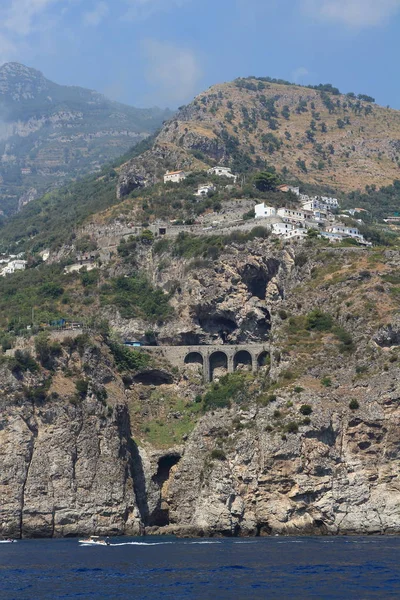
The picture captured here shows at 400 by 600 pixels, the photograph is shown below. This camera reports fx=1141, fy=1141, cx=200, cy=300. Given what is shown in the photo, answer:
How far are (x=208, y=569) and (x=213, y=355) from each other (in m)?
43.3

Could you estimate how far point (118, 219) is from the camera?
13350cm

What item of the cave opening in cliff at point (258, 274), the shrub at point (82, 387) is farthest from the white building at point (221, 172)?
the shrub at point (82, 387)

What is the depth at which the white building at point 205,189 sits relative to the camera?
137 meters

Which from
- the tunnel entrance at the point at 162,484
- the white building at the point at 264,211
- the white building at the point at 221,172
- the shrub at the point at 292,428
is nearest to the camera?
the shrub at the point at 292,428

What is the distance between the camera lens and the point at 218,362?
110 metres

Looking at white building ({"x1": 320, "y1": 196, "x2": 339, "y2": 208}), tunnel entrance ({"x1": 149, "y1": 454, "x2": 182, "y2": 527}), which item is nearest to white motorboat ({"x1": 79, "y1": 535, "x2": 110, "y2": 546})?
tunnel entrance ({"x1": 149, "y1": 454, "x2": 182, "y2": 527})

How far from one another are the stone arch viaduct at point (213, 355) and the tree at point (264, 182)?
115 feet

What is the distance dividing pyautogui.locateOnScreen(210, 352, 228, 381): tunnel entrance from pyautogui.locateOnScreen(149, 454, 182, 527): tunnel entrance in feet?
41.7

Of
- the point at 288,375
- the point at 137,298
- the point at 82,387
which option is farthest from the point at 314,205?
the point at 82,387

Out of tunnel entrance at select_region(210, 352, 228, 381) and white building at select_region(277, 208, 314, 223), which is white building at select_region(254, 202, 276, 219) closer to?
white building at select_region(277, 208, 314, 223)

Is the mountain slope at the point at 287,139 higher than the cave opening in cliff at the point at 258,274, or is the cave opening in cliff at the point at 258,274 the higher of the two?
the mountain slope at the point at 287,139

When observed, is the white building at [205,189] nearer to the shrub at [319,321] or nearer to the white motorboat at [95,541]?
the shrub at [319,321]

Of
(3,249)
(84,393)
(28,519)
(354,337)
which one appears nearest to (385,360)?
(354,337)

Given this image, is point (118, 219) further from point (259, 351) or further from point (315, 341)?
point (315, 341)
